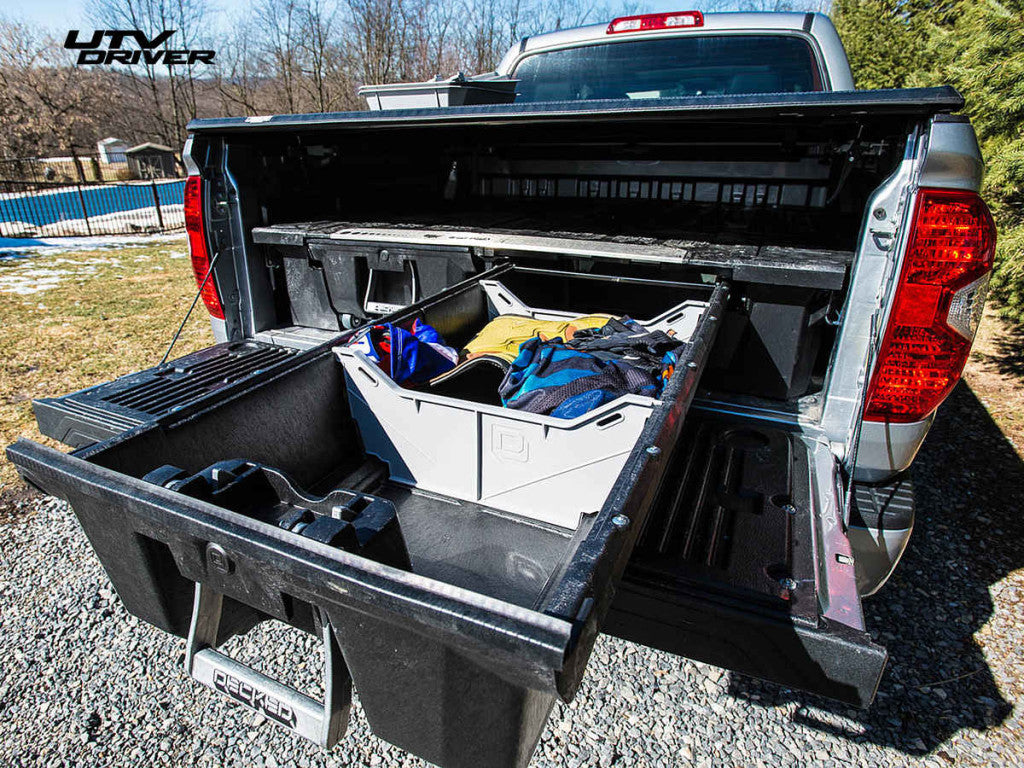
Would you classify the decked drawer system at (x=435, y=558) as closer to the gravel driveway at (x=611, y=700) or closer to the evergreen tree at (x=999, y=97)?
the gravel driveway at (x=611, y=700)

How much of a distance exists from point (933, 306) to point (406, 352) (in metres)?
1.60

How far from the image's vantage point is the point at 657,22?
12.0ft

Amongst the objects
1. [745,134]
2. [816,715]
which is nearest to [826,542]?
[816,715]

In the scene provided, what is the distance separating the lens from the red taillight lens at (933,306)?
1.55 m

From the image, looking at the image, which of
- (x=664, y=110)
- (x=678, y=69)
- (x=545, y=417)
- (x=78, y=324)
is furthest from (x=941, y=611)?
(x=78, y=324)

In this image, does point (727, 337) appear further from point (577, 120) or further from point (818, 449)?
point (577, 120)

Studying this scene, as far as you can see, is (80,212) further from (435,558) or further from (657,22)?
(435,558)

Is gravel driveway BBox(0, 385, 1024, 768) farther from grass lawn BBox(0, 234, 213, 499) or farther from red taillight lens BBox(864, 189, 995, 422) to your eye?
grass lawn BBox(0, 234, 213, 499)

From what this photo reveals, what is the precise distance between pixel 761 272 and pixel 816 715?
1.43 meters

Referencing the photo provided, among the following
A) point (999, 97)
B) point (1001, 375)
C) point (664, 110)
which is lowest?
point (1001, 375)

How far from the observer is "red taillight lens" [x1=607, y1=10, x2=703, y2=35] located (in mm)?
3576

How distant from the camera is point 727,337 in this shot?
2.34m

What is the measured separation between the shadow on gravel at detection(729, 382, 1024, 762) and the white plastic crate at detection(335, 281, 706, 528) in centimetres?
91

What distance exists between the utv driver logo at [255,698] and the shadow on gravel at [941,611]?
57.7 inches
